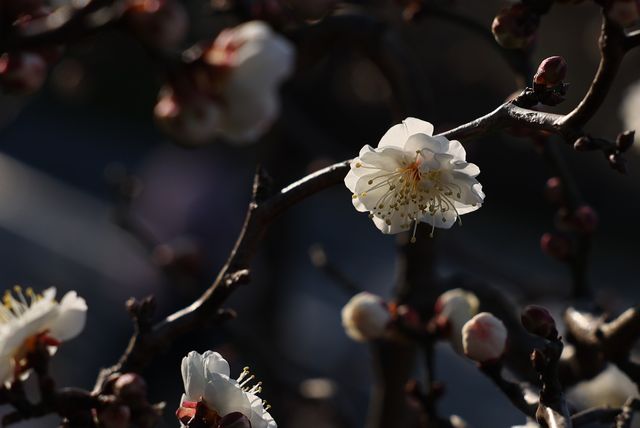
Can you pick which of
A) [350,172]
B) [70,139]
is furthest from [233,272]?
[70,139]

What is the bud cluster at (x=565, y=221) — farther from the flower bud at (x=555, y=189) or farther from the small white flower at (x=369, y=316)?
the small white flower at (x=369, y=316)

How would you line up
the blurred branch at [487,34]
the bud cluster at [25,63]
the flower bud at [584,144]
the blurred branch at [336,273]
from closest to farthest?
the flower bud at [584,144] < the blurred branch at [487,34] < the bud cluster at [25,63] < the blurred branch at [336,273]

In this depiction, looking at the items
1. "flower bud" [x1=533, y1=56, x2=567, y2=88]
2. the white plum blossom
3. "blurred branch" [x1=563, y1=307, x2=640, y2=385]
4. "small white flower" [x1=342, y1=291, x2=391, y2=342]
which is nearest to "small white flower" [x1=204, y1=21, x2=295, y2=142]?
the white plum blossom

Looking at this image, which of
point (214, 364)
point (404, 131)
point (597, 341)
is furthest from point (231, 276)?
point (597, 341)

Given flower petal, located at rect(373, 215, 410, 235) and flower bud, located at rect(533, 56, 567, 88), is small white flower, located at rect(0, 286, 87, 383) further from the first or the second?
flower bud, located at rect(533, 56, 567, 88)

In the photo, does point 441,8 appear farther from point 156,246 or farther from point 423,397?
point 156,246

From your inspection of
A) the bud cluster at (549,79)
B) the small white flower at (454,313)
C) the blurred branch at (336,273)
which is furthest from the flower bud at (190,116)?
the bud cluster at (549,79)

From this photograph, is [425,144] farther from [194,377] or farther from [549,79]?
[194,377]
